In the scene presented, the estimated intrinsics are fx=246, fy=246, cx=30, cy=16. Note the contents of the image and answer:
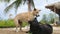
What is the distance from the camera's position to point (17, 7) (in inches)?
543

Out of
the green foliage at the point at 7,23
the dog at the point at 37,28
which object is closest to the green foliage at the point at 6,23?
the green foliage at the point at 7,23

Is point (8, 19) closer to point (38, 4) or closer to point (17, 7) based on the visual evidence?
point (17, 7)

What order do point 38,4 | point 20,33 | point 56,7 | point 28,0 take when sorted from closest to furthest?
1. point 20,33
2. point 56,7
3. point 28,0
4. point 38,4

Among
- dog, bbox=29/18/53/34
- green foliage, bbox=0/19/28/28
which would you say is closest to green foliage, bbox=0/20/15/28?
green foliage, bbox=0/19/28/28

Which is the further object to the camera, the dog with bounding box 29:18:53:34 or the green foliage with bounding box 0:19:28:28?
the green foliage with bounding box 0:19:28:28

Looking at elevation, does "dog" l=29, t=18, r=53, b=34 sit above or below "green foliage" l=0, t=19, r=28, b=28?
above

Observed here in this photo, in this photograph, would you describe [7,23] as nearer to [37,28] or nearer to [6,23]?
[6,23]

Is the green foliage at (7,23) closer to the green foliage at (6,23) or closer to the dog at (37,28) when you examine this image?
the green foliage at (6,23)

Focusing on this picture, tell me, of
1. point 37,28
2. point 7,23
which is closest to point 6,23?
point 7,23

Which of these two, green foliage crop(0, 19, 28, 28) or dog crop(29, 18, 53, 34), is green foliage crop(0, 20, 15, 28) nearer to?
green foliage crop(0, 19, 28, 28)

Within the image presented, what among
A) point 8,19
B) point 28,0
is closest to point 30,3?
point 28,0

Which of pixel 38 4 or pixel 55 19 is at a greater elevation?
pixel 38 4

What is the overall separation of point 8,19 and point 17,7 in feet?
2.85

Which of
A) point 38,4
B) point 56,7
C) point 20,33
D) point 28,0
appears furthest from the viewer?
point 38,4
